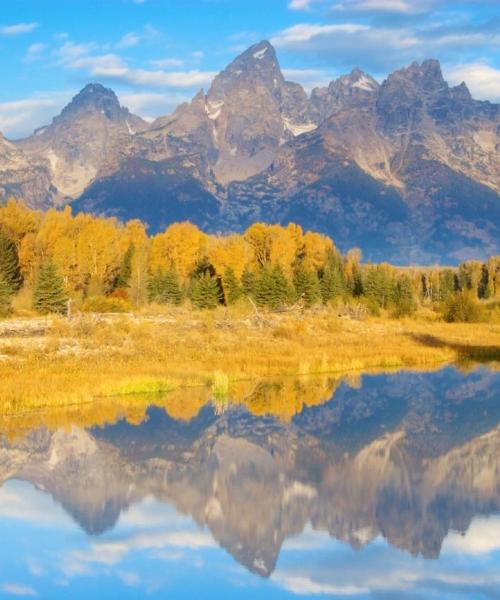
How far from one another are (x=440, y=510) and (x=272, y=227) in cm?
9264

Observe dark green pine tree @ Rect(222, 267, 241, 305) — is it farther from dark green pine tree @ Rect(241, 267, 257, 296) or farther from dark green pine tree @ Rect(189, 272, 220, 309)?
dark green pine tree @ Rect(189, 272, 220, 309)

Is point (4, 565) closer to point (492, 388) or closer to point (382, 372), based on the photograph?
point (492, 388)

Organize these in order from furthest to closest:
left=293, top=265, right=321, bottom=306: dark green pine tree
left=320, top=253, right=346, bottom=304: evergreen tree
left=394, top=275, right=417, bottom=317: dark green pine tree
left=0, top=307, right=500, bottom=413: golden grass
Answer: left=320, top=253, right=346, bottom=304: evergreen tree < left=293, top=265, right=321, bottom=306: dark green pine tree < left=394, top=275, right=417, bottom=317: dark green pine tree < left=0, top=307, right=500, bottom=413: golden grass

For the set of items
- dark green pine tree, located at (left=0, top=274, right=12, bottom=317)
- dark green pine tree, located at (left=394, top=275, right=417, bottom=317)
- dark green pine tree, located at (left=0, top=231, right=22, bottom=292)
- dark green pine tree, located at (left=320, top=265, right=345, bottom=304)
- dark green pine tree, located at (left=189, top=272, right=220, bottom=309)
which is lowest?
dark green pine tree, located at (left=394, top=275, right=417, bottom=317)

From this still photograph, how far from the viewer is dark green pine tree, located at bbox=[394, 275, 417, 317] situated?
95.3 m

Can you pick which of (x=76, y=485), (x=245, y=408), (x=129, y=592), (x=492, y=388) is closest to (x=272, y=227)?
(x=492, y=388)

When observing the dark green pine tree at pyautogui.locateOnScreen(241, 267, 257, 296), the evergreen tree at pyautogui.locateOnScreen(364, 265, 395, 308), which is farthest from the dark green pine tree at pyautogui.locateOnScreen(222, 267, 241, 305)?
the evergreen tree at pyautogui.locateOnScreen(364, 265, 395, 308)

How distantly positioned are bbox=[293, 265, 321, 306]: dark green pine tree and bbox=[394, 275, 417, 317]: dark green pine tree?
28.0ft

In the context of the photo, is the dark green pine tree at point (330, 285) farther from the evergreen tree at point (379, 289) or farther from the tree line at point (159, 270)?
the evergreen tree at point (379, 289)

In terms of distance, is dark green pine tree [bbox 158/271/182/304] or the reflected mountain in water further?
dark green pine tree [bbox 158/271/182/304]

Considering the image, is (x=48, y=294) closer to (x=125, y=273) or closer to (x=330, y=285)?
(x=125, y=273)

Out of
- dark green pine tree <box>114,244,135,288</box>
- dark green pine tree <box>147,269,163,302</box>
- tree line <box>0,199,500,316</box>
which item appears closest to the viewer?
tree line <box>0,199,500,316</box>

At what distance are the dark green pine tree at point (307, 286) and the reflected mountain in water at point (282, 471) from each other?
61930 millimetres

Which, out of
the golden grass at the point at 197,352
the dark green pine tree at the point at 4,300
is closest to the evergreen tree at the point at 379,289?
the golden grass at the point at 197,352
